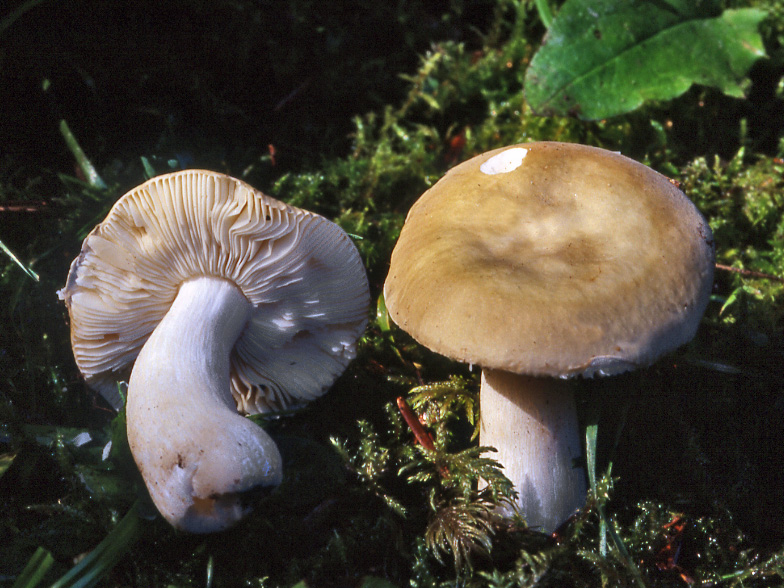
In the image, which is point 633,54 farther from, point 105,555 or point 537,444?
point 105,555

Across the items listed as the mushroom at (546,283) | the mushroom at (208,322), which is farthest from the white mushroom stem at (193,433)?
the mushroom at (546,283)

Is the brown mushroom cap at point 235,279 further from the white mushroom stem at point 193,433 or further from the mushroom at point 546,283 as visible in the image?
the mushroom at point 546,283

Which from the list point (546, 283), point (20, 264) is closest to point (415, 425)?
point (546, 283)

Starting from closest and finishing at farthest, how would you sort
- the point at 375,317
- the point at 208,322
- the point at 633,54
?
the point at 208,322 < the point at 375,317 < the point at 633,54

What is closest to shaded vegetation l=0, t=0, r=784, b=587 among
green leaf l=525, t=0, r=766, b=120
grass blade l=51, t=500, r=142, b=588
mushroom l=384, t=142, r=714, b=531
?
grass blade l=51, t=500, r=142, b=588

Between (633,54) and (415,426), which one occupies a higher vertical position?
(633,54)

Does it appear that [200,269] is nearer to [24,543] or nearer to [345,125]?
[24,543]

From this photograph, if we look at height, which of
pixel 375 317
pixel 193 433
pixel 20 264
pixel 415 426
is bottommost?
pixel 415 426
